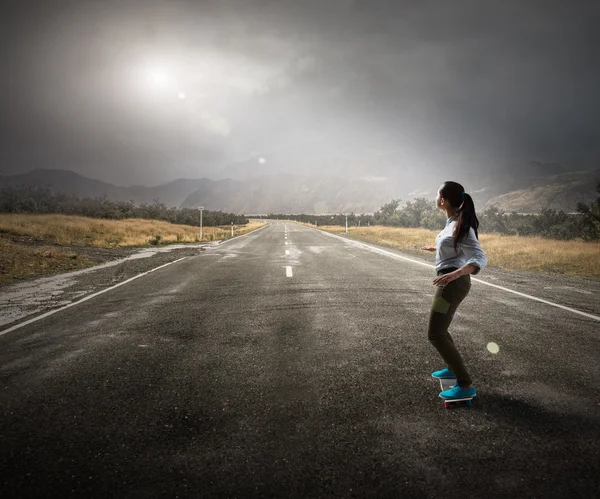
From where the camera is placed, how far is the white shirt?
289cm

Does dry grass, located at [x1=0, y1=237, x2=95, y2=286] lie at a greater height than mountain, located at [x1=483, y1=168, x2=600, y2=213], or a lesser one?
lesser

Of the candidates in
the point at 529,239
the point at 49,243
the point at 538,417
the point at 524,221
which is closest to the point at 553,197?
the point at 524,221

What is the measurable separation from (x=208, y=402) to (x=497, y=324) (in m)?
4.34

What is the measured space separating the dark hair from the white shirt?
0.18 ft

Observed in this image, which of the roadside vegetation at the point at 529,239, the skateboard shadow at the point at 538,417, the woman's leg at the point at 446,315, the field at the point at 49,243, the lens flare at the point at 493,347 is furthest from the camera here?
the roadside vegetation at the point at 529,239

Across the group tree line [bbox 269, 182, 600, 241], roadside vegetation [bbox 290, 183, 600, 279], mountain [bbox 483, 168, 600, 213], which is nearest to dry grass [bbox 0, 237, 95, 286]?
roadside vegetation [bbox 290, 183, 600, 279]

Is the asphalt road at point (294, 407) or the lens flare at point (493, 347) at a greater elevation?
the lens flare at point (493, 347)

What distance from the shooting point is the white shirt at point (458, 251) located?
2.89 metres

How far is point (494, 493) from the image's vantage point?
1.91 m

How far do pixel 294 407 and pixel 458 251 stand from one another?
1.94m

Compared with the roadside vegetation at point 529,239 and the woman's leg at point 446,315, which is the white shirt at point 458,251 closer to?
the woman's leg at point 446,315

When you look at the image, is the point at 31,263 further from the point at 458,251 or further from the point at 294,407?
the point at 458,251

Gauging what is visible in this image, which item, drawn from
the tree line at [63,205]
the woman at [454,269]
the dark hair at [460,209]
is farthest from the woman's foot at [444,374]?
the tree line at [63,205]

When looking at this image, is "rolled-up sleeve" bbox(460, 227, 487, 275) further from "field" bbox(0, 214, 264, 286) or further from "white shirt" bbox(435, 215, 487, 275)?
"field" bbox(0, 214, 264, 286)
